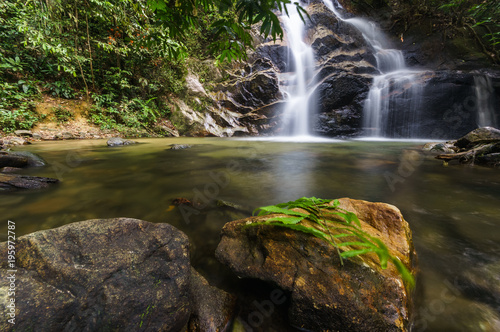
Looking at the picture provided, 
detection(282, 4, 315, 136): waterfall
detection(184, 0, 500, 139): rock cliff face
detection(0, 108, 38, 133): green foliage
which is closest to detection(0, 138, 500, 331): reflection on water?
detection(0, 108, 38, 133): green foliage

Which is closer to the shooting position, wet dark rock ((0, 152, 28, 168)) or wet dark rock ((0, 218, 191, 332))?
wet dark rock ((0, 218, 191, 332))

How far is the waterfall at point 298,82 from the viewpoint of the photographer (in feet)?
44.8

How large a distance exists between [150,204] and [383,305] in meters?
2.35

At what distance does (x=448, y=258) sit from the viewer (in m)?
1.49

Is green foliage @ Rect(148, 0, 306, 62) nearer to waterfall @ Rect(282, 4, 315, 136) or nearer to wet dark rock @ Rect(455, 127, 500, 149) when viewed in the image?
wet dark rock @ Rect(455, 127, 500, 149)

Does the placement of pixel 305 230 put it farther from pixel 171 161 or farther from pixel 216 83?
pixel 216 83

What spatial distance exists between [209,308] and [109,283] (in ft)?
1.67

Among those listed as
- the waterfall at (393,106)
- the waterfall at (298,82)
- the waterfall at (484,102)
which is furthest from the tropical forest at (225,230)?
the waterfall at (484,102)

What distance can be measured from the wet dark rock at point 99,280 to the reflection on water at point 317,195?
1.46ft

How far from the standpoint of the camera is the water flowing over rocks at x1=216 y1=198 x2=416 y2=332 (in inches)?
37.1

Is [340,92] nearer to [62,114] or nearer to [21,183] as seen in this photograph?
[21,183]

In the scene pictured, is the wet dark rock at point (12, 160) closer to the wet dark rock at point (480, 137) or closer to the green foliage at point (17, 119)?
the green foliage at point (17, 119)

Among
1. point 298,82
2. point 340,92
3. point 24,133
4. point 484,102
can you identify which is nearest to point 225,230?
point 24,133

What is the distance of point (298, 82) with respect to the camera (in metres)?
15.1
